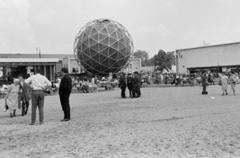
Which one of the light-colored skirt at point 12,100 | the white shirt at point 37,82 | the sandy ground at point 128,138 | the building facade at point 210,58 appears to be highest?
the building facade at point 210,58

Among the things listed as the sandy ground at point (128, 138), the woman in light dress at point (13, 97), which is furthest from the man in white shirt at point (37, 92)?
the woman in light dress at point (13, 97)

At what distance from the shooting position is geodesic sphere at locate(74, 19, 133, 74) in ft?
143

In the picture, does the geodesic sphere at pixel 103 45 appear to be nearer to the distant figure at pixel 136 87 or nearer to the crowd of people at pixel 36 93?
the distant figure at pixel 136 87

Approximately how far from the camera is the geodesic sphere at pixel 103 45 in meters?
43.7

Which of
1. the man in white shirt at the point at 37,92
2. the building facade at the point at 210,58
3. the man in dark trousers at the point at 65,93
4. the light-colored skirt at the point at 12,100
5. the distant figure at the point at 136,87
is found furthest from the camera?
the building facade at the point at 210,58

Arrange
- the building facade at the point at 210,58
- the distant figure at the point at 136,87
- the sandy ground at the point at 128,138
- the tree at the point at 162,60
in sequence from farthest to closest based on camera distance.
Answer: the tree at the point at 162,60 < the building facade at the point at 210,58 < the distant figure at the point at 136,87 < the sandy ground at the point at 128,138

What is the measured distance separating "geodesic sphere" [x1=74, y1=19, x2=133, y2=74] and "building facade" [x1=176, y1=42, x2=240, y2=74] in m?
13.6

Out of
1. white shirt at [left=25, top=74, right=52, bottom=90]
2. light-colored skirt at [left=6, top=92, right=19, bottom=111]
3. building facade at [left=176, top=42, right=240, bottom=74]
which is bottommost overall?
light-colored skirt at [left=6, top=92, right=19, bottom=111]

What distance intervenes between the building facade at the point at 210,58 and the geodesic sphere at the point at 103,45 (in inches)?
534

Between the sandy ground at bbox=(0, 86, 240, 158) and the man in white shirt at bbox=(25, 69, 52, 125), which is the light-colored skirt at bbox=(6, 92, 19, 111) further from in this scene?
the man in white shirt at bbox=(25, 69, 52, 125)

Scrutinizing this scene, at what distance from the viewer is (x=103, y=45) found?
143 feet

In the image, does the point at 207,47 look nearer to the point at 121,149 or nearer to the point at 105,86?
the point at 105,86

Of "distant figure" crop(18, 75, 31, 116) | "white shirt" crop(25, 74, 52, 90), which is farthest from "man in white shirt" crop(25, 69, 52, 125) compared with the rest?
A: "distant figure" crop(18, 75, 31, 116)

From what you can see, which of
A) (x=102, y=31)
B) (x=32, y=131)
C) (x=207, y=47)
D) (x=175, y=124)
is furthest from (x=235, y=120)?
(x=207, y=47)
